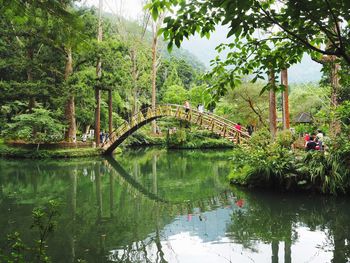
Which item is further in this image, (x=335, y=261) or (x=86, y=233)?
(x=86, y=233)

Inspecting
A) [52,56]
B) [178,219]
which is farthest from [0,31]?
[178,219]

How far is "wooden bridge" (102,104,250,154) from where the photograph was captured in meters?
15.2

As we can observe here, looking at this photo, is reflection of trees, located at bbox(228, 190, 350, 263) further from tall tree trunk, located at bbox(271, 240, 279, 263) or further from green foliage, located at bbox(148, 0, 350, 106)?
green foliage, located at bbox(148, 0, 350, 106)

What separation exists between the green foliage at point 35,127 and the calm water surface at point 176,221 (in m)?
6.27

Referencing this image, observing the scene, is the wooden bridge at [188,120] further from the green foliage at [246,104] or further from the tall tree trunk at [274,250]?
the tall tree trunk at [274,250]

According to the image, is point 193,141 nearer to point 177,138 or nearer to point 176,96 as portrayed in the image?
point 177,138

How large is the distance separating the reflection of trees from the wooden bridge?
5.44m

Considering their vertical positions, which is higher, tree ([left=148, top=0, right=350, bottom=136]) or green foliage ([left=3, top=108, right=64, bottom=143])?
green foliage ([left=3, top=108, right=64, bottom=143])

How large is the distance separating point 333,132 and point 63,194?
8.23 meters

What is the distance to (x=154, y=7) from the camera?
2432 millimetres

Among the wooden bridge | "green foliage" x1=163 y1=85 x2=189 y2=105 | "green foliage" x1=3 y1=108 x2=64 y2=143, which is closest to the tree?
the wooden bridge

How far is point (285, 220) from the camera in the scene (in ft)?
24.5

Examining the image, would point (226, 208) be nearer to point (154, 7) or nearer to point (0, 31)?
point (154, 7)

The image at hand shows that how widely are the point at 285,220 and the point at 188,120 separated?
1060cm
